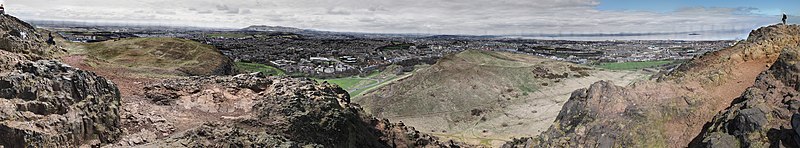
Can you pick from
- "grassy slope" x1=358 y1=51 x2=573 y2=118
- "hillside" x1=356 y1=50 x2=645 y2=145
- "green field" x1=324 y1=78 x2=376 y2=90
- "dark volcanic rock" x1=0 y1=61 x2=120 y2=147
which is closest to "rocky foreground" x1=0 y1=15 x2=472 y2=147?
"dark volcanic rock" x1=0 y1=61 x2=120 y2=147

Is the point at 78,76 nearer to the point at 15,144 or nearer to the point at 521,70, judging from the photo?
the point at 15,144

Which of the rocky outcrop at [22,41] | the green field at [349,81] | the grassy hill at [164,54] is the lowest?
the green field at [349,81]

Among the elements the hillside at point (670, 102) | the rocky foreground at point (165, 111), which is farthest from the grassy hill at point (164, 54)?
the hillside at point (670, 102)

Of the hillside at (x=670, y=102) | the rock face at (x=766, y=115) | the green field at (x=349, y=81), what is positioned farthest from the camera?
the green field at (x=349, y=81)

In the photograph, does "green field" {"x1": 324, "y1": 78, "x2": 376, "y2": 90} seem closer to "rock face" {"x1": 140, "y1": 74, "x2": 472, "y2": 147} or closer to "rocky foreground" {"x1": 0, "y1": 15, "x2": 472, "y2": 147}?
"rocky foreground" {"x1": 0, "y1": 15, "x2": 472, "y2": 147}

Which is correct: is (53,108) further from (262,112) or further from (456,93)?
(456,93)

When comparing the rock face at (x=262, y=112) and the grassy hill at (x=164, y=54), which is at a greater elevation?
the grassy hill at (x=164, y=54)

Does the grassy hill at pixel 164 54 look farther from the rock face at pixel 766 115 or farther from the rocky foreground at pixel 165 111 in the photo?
the rock face at pixel 766 115
